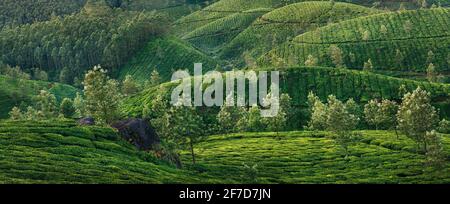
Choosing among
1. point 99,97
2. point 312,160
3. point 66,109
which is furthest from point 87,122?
point 66,109

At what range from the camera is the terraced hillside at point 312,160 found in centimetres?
10344

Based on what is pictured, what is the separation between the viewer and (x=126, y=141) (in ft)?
320

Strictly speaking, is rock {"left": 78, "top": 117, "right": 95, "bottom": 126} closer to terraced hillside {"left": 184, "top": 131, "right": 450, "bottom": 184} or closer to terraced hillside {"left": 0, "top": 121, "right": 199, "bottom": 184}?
terraced hillside {"left": 0, "top": 121, "right": 199, "bottom": 184}

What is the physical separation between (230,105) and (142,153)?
96.3 meters

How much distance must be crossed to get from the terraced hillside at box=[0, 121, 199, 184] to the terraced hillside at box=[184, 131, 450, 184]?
58.9 feet

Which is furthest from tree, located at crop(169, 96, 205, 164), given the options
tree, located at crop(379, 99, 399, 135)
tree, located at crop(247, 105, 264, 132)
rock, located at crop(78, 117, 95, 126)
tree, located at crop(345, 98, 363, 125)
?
tree, located at crop(345, 98, 363, 125)

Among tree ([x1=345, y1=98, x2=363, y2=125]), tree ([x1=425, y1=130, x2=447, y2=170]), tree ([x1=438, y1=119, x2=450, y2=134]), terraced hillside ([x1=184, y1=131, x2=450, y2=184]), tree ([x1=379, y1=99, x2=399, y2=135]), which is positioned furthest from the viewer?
tree ([x1=345, y1=98, x2=363, y2=125])

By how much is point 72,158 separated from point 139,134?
1965 cm

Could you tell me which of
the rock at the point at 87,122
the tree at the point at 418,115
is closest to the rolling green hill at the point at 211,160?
the rock at the point at 87,122

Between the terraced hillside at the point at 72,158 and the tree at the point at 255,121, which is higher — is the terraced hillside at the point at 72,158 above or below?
below

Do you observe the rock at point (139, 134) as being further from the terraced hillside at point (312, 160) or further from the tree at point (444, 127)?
the tree at point (444, 127)

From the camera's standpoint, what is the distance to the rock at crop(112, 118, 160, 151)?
9830cm
